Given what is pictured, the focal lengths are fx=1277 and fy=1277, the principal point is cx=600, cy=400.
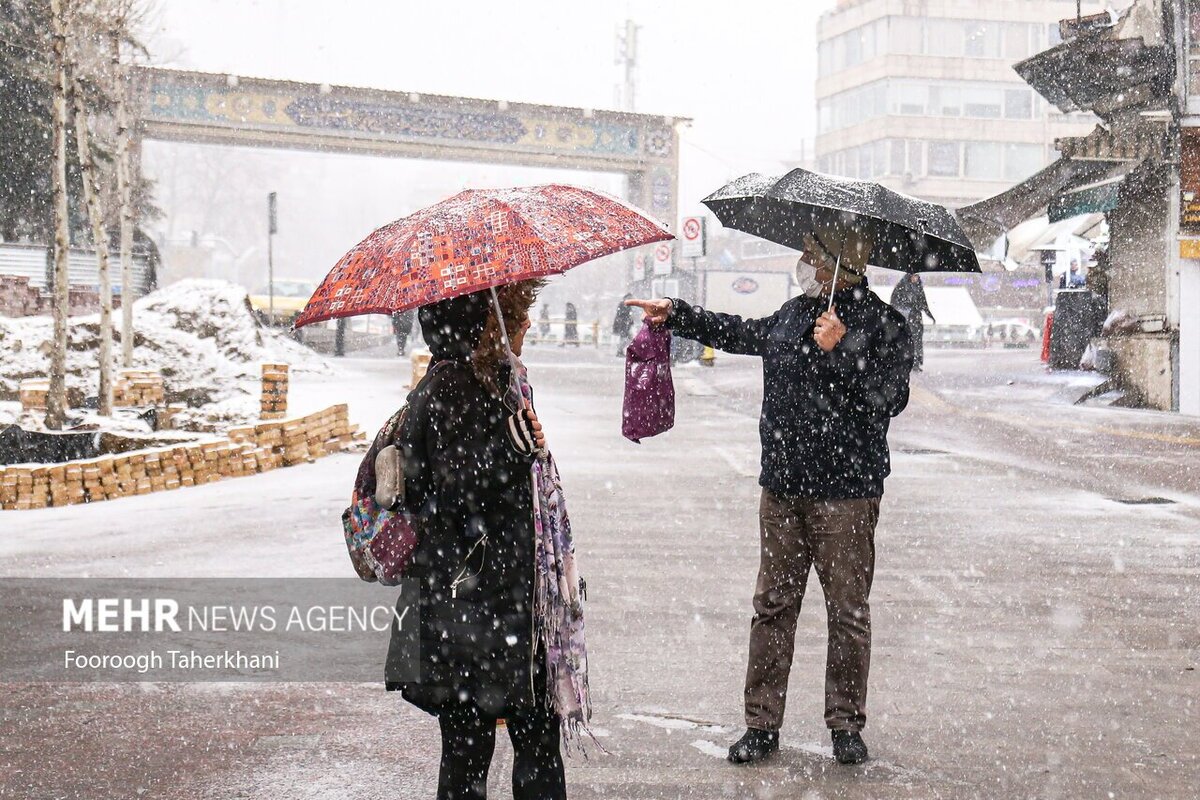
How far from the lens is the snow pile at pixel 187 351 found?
1756cm

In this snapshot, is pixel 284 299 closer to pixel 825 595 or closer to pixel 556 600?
pixel 825 595

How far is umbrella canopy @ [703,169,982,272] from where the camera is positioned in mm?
4484

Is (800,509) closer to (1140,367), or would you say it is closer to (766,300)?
(1140,367)

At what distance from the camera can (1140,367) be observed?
20234mm

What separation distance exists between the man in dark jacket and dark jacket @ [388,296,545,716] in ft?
4.56

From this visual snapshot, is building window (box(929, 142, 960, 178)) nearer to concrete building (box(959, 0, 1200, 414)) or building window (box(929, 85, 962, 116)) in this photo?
building window (box(929, 85, 962, 116))

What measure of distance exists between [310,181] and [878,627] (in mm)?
163155

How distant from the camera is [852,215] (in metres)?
4.66

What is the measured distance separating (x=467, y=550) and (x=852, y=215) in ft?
7.18

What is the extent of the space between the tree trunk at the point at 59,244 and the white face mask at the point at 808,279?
33.6 feet

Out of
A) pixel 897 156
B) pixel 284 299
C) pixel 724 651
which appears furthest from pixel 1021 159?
pixel 724 651

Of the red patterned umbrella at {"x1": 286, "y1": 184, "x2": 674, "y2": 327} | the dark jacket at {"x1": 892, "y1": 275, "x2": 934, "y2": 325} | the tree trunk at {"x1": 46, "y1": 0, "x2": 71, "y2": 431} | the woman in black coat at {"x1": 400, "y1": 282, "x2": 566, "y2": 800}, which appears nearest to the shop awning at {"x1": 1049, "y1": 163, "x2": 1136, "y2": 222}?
the dark jacket at {"x1": 892, "y1": 275, "x2": 934, "y2": 325}

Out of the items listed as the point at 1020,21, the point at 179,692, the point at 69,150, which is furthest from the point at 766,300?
the point at 179,692

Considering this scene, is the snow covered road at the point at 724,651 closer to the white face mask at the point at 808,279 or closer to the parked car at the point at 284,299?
the white face mask at the point at 808,279
